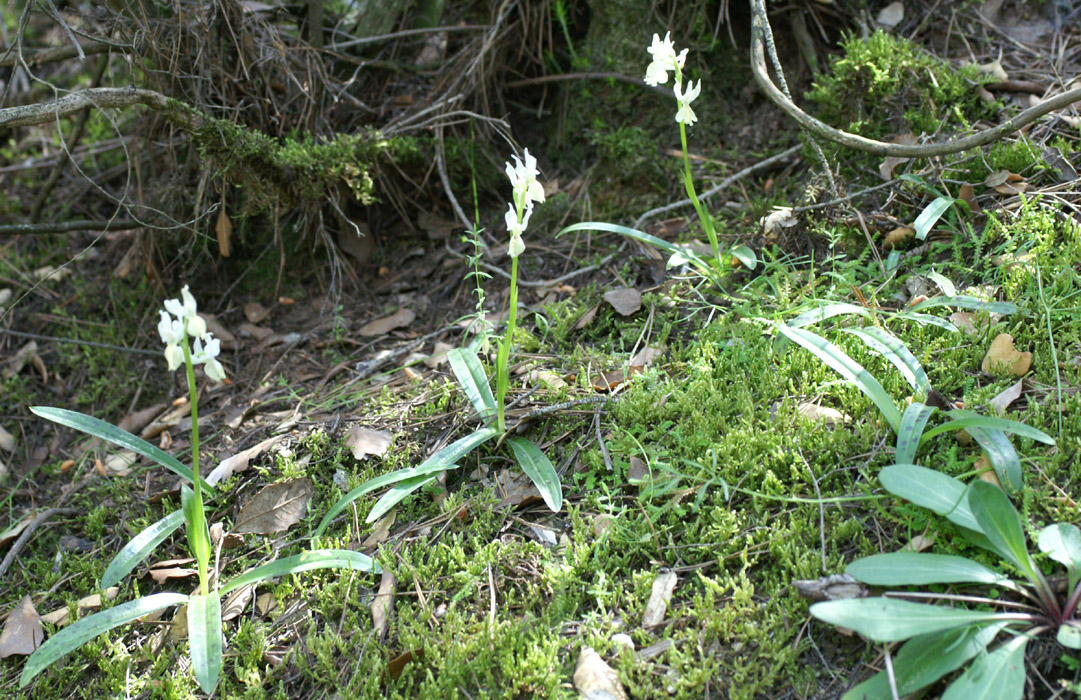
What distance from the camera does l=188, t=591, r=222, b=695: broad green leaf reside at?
168 centimetres

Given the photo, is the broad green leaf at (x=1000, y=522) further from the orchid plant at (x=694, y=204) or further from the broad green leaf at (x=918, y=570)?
the orchid plant at (x=694, y=204)

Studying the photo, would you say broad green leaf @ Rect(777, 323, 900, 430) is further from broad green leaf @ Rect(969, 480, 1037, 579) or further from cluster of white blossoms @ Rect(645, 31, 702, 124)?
cluster of white blossoms @ Rect(645, 31, 702, 124)

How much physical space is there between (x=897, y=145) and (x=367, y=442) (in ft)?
6.91

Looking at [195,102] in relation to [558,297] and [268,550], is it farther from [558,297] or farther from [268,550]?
[268,550]

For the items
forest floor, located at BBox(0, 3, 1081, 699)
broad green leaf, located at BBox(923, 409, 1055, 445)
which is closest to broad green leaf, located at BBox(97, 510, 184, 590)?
forest floor, located at BBox(0, 3, 1081, 699)

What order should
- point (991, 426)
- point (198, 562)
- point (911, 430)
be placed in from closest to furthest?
point (991, 426) → point (911, 430) → point (198, 562)

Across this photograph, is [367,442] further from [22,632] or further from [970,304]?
[970,304]

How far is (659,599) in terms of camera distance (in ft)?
5.76

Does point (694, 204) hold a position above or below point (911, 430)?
above

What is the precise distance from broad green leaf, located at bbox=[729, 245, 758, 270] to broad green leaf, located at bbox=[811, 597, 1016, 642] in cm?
133

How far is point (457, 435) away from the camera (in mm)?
2324

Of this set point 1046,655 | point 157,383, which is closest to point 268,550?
point 157,383

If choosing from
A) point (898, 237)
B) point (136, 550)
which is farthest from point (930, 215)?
point (136, 550)

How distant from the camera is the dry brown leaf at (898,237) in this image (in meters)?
2.59
